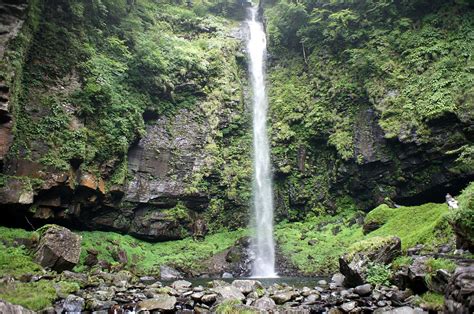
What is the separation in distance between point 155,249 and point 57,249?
7564 mm

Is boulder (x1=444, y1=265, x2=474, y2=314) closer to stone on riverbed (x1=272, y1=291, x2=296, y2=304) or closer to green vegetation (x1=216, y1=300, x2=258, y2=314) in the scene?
green vegetation (x1=216, y1=300, x2=258, y2=314)

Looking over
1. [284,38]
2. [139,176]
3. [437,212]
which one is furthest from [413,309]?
[284,38]

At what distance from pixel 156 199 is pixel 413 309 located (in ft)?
52.8

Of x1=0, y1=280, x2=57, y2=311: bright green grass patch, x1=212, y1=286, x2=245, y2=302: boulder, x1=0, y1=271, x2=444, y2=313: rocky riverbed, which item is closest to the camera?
x1=0, y1=271, x2=444, y2=313: rocky riverbed

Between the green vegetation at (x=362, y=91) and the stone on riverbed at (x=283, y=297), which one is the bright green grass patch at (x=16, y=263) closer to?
the stone on riverbed at (x=283, y=297)

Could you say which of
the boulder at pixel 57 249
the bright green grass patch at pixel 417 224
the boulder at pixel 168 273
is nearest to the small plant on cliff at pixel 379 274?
the bright green grass patch at pixel 417 224

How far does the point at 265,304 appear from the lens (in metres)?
9.10

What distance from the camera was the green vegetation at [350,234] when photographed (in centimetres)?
1113

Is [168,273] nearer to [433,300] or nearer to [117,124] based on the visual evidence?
[117,124]

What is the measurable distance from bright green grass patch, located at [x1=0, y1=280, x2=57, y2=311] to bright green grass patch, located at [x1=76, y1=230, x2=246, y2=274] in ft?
20.6

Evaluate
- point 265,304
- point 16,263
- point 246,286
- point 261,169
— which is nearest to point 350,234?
point 261,169

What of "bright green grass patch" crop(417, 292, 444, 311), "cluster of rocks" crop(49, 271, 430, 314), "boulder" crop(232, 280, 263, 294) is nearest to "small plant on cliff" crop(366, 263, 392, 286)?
"cluster of rocks" crop(49, 271, 430, 314)

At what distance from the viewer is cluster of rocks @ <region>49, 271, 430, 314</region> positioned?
27.3ft

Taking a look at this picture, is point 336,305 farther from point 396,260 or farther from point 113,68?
point 113,68
